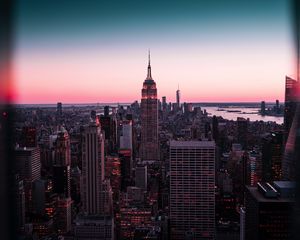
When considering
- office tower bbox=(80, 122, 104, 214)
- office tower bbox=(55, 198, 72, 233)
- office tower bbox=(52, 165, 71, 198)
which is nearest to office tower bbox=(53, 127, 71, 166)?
office tower bbox=(80, 122, 104, 214)

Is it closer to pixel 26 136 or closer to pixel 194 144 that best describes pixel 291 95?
pixel 26 136

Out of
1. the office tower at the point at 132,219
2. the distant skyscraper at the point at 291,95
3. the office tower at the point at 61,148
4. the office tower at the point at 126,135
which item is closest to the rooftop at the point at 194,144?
the office tower at the point at 132,219

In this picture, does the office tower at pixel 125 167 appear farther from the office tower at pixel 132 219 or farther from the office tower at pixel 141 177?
the office tower at pixel 132 219

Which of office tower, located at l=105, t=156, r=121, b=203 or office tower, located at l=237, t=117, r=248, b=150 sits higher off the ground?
office tower, located at l=237, t=117, r=248, b=150

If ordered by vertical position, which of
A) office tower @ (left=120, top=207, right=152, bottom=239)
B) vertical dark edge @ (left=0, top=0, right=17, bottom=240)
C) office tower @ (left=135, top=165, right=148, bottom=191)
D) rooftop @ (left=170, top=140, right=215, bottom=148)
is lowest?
office tower @ (left=120, top=207, right=152, bottom=239)

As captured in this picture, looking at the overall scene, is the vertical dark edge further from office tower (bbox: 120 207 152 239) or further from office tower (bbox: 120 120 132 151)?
office tower (bbox: 120 120 132 151)

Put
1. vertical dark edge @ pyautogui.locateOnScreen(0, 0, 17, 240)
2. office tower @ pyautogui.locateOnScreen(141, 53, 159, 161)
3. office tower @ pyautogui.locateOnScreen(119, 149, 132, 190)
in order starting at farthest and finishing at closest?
office tower @ pyautogui.locateOnScreen(141, 53, 159, 161), office tower @ pyautogui.locateOnScreen(119, 149, 132, 190), vertical dark edge @ pyautogui.locateOnScreen(0, 0, 17, 240)

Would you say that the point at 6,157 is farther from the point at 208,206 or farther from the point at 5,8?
the point at 208,206
